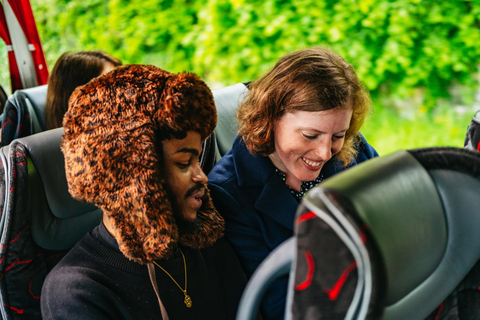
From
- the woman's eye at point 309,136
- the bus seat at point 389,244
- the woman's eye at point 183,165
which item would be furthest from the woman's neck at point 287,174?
the bus seat at point 389,244

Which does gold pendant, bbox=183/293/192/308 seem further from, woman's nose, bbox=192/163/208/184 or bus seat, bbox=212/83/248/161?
bus seat, bbox=212/83/248/161

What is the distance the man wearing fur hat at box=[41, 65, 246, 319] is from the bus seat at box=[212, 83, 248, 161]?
2.42 feet

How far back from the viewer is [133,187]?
36.8 inches

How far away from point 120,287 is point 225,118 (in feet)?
3.24

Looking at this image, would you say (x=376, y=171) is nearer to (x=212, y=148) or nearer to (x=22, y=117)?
(x=212, y=148)

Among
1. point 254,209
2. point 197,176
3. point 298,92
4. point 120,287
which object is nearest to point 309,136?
point 298,92

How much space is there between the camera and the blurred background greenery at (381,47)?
8.23ft

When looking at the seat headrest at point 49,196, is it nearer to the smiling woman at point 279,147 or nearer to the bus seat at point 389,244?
the smiling woman at point 279,147

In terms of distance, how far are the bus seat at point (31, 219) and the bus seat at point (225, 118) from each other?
0.65m

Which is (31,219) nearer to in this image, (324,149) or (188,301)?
(188,301)

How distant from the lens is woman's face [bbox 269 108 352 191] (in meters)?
1.30

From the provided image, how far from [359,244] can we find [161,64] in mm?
3164

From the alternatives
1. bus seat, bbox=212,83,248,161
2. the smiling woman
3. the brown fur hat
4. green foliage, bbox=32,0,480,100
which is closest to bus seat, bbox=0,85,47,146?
bus seat, bbox=212,83,248,161

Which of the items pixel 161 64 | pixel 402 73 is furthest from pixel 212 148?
pixel 161 64
